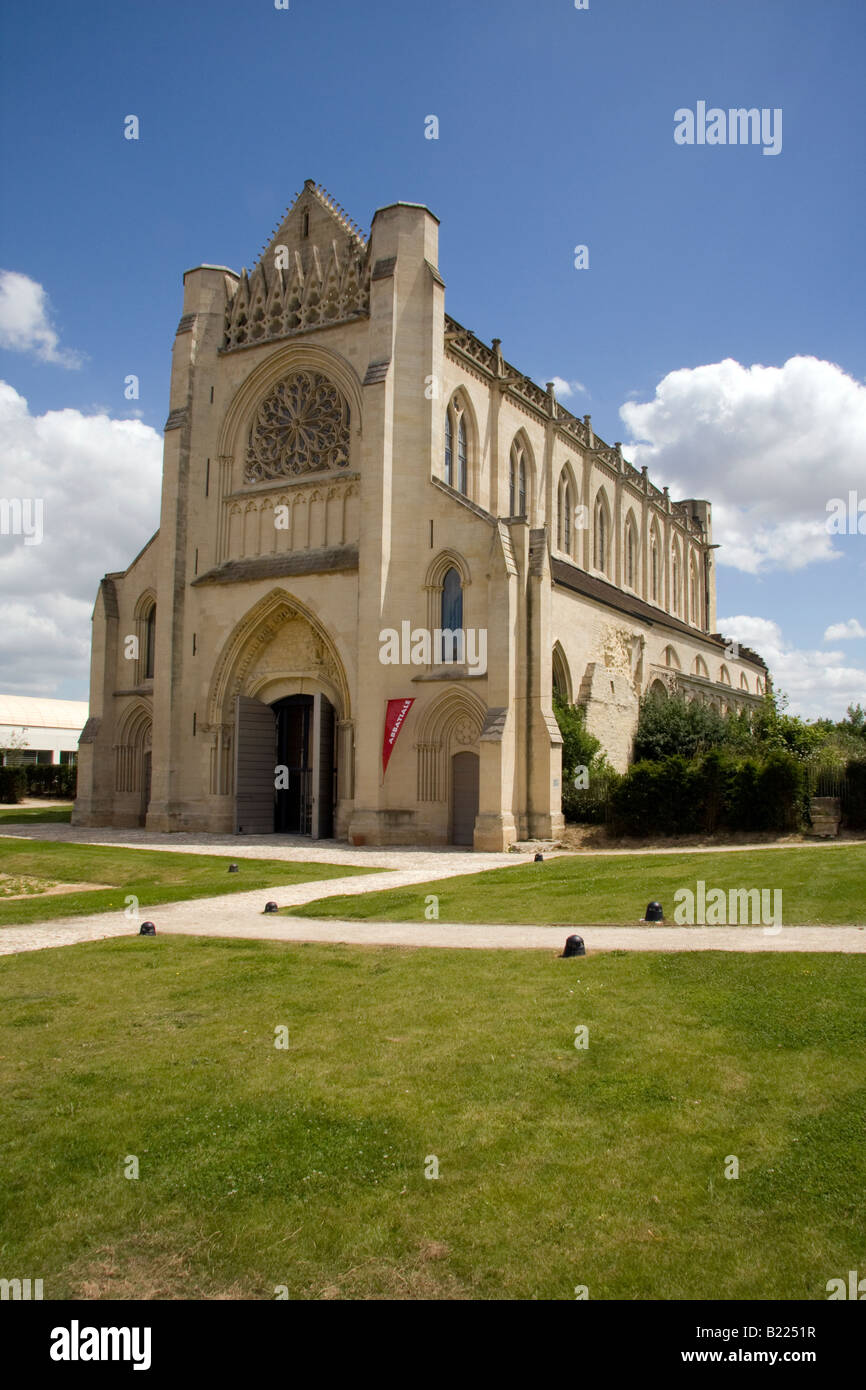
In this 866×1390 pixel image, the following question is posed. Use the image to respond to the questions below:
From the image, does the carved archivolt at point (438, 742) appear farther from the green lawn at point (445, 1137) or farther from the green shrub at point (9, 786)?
the green shrub at point (9, 786)

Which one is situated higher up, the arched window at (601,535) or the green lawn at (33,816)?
the arched window at (601,535)

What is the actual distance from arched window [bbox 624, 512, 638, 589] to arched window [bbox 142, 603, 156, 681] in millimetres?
23481

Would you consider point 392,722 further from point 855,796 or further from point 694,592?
point 694,592

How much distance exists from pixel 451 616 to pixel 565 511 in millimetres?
15038

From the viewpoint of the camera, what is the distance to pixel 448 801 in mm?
26984

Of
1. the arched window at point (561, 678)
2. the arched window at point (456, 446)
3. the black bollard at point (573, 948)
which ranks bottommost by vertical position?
the black bollard at point (573, 948)

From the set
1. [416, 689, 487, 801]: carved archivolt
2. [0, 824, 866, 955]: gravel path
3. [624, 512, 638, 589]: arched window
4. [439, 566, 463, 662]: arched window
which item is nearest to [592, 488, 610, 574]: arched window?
[624, 512, 638, 589]: arched window

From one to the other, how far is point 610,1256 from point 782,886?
35.5 ft

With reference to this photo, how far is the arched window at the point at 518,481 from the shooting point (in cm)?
3538

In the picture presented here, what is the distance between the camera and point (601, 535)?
147ft

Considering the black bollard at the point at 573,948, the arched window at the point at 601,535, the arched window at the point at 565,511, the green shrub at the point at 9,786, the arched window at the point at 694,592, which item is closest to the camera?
the black bollard at the point at 573,948

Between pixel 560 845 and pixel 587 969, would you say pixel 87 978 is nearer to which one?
pixel 587 969

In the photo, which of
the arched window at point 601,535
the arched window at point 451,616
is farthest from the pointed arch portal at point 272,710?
the arched window at point 601,535

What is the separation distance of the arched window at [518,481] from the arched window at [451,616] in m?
8.49
